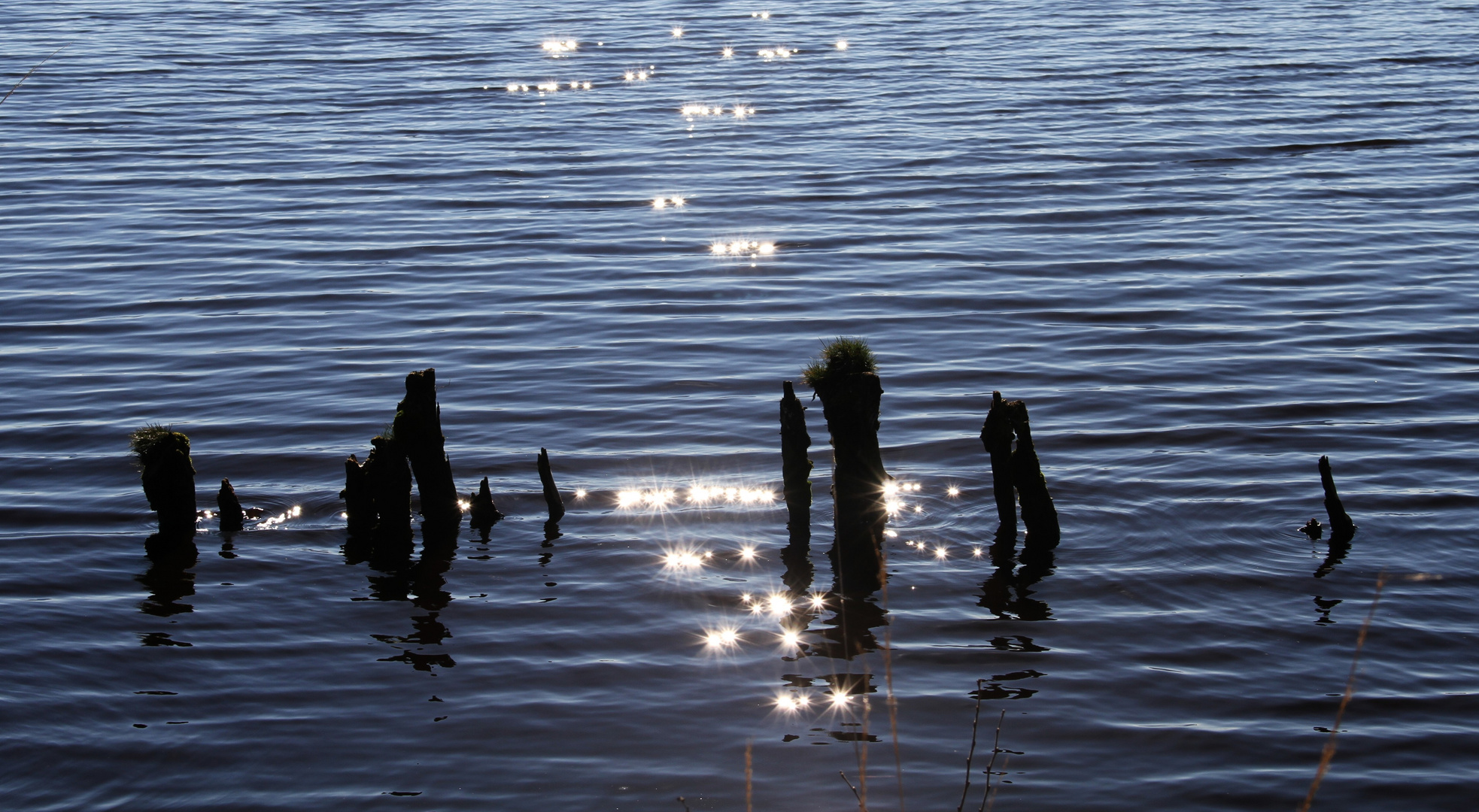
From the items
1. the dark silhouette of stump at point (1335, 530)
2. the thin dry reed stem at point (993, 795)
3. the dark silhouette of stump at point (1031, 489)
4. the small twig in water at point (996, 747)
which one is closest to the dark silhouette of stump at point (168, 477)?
the dark silhouette of stump at point (1031, 489)

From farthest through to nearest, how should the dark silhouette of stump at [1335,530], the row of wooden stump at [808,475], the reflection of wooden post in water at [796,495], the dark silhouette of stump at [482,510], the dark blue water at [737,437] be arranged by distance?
the dark silhouette of stump at [482,510], the dark silhouette of stump at [1335,530], the reflection of wooden post in water at [796,495], the row of wooden stump at [808,475], the dark blue water at [737,437]

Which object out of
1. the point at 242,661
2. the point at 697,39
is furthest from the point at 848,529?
the point at 697,39

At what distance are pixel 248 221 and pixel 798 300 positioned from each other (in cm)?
1241

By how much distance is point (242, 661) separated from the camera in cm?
1262

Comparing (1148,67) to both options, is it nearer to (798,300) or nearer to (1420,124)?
(1420,124)

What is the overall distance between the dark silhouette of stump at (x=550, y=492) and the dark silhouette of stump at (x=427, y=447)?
92 cm

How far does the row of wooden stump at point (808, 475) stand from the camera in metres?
13.5

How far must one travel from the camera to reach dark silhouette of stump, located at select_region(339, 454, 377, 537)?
562 inches

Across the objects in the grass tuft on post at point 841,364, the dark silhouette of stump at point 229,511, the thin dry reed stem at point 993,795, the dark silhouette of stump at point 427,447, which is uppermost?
the grass tuft on post at point 841,364

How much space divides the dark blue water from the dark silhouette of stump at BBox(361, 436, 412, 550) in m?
0.59

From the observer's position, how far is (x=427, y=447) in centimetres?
1418

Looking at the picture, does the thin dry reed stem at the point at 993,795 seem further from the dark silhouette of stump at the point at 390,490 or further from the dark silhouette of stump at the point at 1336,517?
the dark silhouette of stump at the point at 390,490

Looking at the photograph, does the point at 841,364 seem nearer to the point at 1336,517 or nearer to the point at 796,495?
the point at 796,495

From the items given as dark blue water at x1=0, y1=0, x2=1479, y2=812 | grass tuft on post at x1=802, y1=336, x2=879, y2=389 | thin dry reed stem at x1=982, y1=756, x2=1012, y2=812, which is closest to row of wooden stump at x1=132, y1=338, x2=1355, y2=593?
grass tuft on post at x1=802, y1=336, x2=879, y2=389
